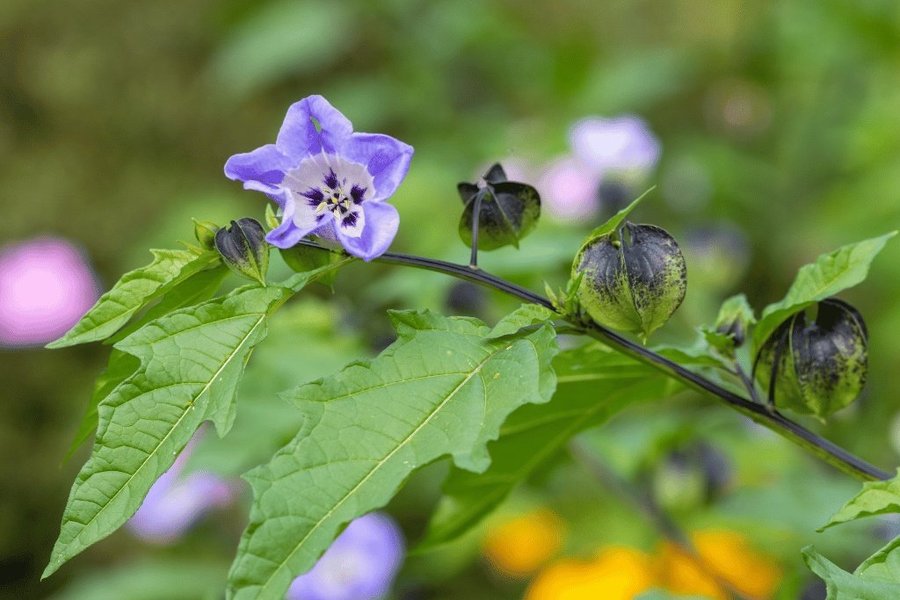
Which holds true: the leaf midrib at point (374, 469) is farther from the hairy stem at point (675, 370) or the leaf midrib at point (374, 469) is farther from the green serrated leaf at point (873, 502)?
the green serrated leaf at point (873, 502)

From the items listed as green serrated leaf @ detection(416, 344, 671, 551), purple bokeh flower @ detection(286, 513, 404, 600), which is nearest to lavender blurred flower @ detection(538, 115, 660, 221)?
purple bokeh flower @ detection(286, 513, 404, 600)

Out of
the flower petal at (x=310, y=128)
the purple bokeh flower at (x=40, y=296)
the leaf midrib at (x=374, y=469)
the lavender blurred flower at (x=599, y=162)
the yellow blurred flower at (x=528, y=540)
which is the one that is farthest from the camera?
the purple bokeh flower at (x=40, y=296)

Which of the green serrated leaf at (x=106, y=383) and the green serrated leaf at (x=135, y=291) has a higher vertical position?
the green serrated leaf at (x=135, y=291)

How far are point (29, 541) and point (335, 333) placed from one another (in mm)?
1482

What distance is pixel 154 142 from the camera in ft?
9.93

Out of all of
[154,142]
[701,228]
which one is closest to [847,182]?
[701,228]

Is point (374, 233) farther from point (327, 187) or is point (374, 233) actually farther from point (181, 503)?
point (181, 503)

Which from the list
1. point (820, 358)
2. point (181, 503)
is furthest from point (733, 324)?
point (181, 503)

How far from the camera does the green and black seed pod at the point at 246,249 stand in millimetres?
646

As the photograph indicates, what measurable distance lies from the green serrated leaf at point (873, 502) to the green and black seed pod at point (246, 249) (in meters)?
0.38

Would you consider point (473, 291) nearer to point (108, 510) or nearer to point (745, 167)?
point (108, 510)

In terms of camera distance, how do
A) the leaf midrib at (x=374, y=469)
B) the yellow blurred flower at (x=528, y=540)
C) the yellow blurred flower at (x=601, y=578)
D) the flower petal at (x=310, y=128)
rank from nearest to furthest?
1. the leaf midrib at (x=374, y=469)
2. the flower petal at (x=310, y=128)
3. the yellow blurred flower at (x=601, y=578)
4. the yellow blurred flower at (x=528, y=540)

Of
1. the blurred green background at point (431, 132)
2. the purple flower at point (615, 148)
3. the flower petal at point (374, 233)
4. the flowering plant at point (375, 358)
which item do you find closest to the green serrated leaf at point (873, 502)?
the flowering plant at point (375, 358)

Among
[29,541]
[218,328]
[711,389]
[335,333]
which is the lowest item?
[29,541]
